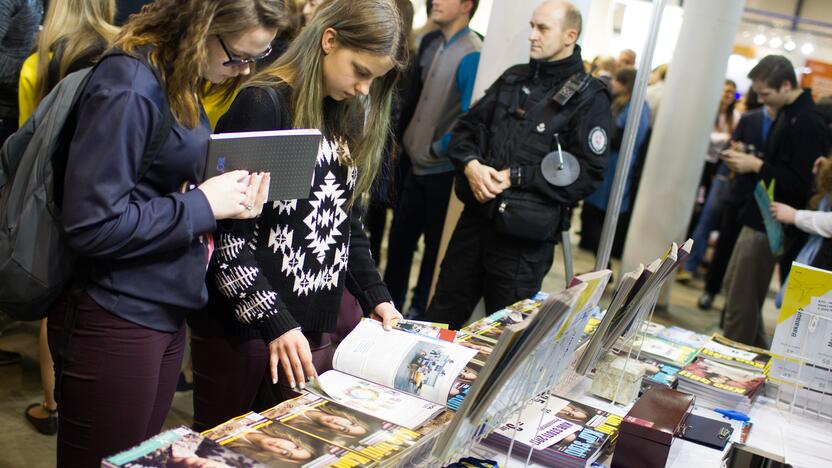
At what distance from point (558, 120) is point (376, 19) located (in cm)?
156

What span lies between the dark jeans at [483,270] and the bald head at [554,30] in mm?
699

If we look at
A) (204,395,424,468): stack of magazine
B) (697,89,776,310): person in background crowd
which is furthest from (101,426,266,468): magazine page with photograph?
(697,89,776,310): person in background crowd

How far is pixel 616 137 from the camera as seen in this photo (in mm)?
6387

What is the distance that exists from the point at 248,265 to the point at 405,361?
1.25ft

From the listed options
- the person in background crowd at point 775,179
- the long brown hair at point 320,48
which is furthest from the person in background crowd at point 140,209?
the person in background crowd at point 775,179

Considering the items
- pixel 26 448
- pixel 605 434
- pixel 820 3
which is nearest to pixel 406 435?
pixel 605 434

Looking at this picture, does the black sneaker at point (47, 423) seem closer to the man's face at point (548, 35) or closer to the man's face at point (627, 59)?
the man's face at point (548, 35)

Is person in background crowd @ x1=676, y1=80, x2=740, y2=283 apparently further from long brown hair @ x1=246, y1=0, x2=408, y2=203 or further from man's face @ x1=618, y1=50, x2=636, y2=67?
long brown hair @ x1=246, y1=0, x2=408, y2=203

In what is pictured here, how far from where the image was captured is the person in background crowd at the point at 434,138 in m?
4.27

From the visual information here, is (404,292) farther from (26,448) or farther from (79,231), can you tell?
(79,231)

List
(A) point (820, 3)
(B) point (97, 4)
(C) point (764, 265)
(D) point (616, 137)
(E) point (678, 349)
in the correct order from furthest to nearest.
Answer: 1. (A) point (820, 3)
2. (D) point (616, 137)
3. (C) point (764, 265)
4. (B) point (97, 4)
5. (E) point (678, 349)

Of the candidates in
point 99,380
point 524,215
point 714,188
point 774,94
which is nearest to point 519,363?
point 99,380

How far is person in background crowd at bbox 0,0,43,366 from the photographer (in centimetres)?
318

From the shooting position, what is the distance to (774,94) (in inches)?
195
